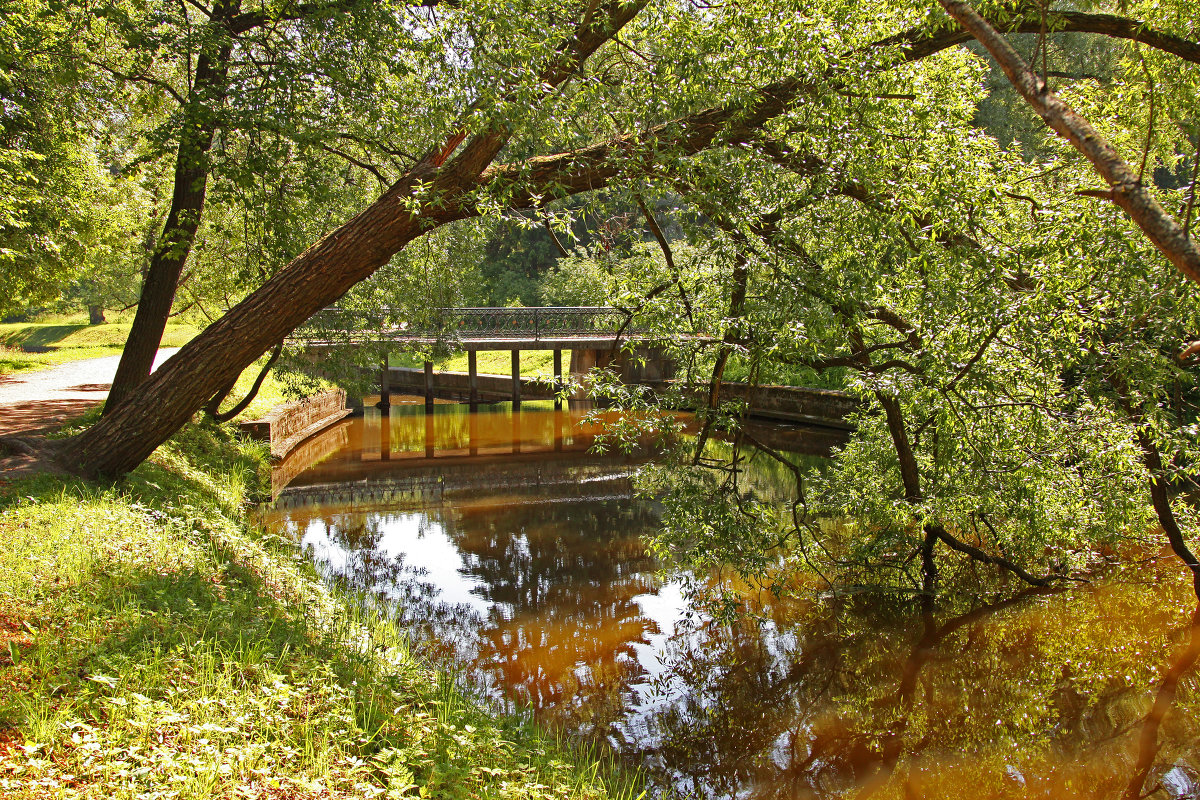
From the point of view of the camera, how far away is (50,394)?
14.4 meters

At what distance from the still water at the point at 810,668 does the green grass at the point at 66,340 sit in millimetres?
19522

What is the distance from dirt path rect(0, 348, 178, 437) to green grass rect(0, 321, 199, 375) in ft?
9.77

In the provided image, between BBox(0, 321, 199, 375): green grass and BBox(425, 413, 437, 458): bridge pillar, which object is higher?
BBox(0, 321, 199, 375): green grass

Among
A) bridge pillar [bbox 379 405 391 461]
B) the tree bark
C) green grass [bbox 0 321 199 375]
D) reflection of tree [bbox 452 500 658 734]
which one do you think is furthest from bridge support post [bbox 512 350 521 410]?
the tree bark

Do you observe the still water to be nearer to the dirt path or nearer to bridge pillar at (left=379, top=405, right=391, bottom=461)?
the dirt path

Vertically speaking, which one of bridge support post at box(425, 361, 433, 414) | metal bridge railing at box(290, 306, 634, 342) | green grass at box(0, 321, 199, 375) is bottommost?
bridge support post at box(425, 361, 433, 414)

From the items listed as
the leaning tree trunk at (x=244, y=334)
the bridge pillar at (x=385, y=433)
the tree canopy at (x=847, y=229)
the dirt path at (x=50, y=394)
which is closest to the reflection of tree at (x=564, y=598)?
the tree canopy at (x=847, y=229)

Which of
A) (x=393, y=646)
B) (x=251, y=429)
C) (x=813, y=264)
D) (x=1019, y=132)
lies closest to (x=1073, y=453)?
(x=813, y=264)

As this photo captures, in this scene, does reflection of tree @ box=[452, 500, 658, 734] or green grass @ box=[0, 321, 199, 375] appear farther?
green grass @ box=[0, 321, 199, 375]

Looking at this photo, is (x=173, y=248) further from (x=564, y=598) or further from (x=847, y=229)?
(x=847, y=229)

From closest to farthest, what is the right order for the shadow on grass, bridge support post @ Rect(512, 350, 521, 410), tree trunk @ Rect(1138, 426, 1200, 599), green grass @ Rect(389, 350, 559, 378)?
1. tree trunk @ Rect(1138, 426, 1200, 599)
2. bridge support post @ Rect(512, 350, 521, 410)
3. green grass @ Rect(389, 350, 559, 378)
4. the shadow on grass

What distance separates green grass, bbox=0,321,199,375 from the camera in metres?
24.9

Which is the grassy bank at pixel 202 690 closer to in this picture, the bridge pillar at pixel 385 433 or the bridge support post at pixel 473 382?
the bridge pillar at pixel 385 433

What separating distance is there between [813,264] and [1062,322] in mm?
1562
